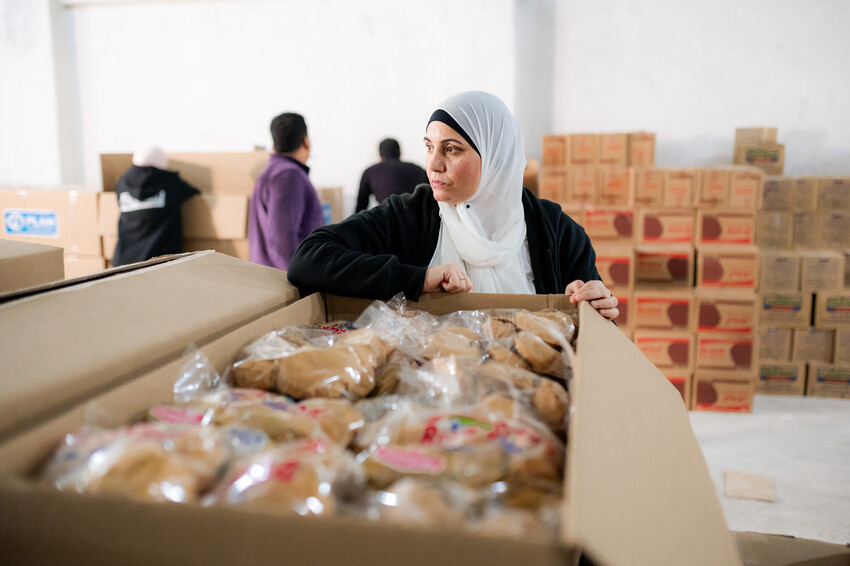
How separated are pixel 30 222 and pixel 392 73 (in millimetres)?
2798

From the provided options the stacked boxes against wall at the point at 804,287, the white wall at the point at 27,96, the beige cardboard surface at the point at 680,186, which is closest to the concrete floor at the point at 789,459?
the stacked boxes against wall at the point at 804,287

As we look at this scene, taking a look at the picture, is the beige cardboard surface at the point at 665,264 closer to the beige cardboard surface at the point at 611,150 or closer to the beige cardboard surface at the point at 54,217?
the beige cardboard surface at the point at 611,150

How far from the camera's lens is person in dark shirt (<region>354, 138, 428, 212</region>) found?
12.5 feet

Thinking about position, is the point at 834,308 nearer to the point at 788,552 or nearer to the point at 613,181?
the point at 613,181

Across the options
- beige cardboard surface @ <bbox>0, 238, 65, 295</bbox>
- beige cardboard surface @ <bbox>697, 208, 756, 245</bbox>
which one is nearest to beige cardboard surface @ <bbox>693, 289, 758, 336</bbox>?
beige cardboard surface @ <bbox>697, 208, 756, 245</bbox>

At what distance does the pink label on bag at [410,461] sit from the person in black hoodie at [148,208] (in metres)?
2.77

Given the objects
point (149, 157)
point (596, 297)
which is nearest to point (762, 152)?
point (596, 297)

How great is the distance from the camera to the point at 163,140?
5375 mm

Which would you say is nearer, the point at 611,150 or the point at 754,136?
the point at 611,150

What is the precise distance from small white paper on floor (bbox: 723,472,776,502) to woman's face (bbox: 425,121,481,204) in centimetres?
170

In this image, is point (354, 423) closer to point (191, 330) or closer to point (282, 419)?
point (282, 419)

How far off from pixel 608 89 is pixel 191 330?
14.3 ft

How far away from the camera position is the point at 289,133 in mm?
2791

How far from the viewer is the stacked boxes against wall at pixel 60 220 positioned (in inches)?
128
